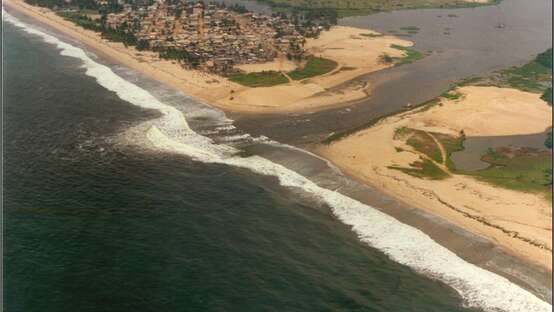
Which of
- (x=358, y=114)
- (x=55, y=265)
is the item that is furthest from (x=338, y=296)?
(x=358, y=114)

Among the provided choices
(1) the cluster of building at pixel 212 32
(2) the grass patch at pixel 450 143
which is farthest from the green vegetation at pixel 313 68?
(2) the grass patch at pixel 450 143

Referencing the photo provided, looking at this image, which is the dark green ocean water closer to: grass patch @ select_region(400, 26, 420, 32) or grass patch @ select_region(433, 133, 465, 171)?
grass patch @ select_region(433, 133, 465, 171)

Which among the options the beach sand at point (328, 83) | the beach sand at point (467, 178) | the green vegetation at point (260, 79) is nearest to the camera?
the beach sand at point (467, 178)

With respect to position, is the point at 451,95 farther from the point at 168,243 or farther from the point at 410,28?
the point at 410,28

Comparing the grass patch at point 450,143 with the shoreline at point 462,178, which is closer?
the shoreline at point 462,178

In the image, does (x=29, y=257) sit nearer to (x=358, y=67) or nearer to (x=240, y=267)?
(x=240, y=267)

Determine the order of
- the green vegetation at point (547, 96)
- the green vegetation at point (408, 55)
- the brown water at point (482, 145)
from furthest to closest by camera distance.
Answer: the green vegetation at point (408, 55) < the green vegetation at point (547, 96) < the brown water at point (482, 145)

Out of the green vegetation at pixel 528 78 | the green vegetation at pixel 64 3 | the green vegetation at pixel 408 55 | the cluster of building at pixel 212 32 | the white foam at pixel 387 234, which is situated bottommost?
the white foam at pixel 387 234

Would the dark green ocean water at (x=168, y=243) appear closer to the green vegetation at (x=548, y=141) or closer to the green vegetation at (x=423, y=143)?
the green vegetation at (x=423, y=143)
